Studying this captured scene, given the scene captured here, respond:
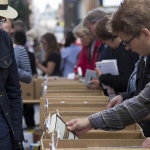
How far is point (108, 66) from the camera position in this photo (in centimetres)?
428

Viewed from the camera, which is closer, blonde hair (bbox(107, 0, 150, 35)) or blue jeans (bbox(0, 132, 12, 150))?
blonde hair (bbox(107, 0, 150, 35))

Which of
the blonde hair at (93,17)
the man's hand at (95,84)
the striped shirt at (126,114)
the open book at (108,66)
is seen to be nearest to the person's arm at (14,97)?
the striped shirt at (126,114)

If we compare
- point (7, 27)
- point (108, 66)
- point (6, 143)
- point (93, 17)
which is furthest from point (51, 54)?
point (6, 143)

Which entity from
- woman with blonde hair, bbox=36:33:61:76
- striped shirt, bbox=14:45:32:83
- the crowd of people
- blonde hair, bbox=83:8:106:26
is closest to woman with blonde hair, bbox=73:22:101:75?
blonde hair, bbox=83:8:106:26

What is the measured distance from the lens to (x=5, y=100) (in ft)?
9.50

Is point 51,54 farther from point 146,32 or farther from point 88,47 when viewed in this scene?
point 146,32

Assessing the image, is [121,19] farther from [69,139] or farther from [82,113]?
[82,113]

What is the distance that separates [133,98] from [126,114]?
10 cm

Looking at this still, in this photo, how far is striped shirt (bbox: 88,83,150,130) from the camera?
2.35 meters

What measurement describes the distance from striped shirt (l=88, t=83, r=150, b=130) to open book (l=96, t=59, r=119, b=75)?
1.80 metres

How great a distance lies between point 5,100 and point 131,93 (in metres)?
1.05

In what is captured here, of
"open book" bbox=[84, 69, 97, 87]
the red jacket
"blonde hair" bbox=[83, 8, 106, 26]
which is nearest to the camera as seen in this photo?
"open book" bbox=[84, 69, 97, 87]

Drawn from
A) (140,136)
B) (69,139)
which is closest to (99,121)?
(69,139)

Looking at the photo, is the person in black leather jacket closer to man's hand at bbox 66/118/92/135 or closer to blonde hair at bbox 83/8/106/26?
man's hand at bbox 66/118/92/135
